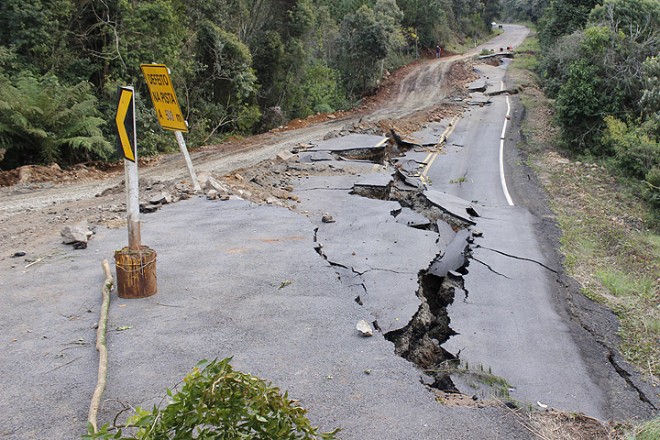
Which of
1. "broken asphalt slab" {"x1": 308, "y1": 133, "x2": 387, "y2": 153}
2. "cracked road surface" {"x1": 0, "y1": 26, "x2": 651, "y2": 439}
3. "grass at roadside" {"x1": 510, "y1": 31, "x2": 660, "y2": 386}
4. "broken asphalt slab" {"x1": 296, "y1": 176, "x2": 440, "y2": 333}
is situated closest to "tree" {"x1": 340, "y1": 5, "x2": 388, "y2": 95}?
"grass at roadside" {"x1": 510, "y1": 31, "x2": 660, "y2": 386}

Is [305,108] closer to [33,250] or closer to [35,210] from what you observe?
[35,210]

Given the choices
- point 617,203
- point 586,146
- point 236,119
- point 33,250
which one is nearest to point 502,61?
point 586,146

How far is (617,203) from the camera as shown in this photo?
14.0 m

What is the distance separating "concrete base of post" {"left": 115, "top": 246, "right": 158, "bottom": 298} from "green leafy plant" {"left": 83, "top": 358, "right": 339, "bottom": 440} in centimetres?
341

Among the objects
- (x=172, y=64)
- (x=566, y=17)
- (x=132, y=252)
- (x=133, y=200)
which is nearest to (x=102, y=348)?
(x=132, y=252)

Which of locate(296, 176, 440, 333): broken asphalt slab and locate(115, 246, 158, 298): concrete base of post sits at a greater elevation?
locate(115, 246, 158, 298): concrete base of post

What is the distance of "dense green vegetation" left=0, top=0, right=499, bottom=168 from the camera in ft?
47.0

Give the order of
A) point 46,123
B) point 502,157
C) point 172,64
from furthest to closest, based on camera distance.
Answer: point 502,157 < point 172,64 < point 46,123

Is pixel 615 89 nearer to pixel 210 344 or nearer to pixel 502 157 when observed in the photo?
pixel 502 157

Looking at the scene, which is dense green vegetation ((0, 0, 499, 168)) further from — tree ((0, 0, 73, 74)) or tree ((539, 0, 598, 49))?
tree ((539, 0, 598, 49))

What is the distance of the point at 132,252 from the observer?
571 cm

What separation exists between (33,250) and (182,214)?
2.42 m

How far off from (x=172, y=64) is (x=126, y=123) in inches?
563

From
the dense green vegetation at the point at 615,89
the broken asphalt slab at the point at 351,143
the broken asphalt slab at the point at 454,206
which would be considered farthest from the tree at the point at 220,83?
the dense green vegetation at the point at 615,89
